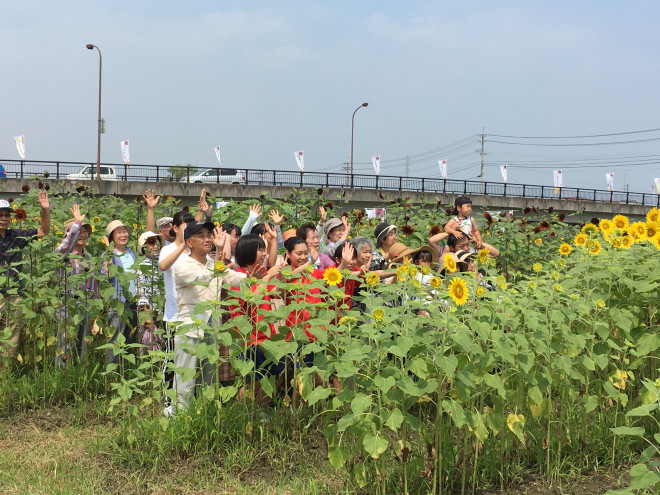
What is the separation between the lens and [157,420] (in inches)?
176

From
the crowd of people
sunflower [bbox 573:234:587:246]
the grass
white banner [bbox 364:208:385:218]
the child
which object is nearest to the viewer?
the grass

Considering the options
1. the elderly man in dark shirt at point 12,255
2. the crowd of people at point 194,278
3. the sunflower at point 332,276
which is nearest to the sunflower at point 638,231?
the crowd of people at point 194,278

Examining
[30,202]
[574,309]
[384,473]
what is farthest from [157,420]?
[30,202]

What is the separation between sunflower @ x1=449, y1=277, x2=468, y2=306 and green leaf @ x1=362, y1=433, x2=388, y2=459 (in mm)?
777

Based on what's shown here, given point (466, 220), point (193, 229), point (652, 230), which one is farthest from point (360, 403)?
point (466, 220)

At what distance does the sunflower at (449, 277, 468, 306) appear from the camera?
3.38 meters

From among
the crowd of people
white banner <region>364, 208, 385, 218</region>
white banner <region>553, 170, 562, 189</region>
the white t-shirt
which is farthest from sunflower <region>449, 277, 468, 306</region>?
white banner <region>553, 170, 562, 189</region>

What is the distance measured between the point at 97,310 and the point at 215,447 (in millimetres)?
1821

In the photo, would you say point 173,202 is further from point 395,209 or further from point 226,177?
point 226,177

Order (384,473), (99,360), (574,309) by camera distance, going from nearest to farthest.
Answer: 1. (384,473)
2. (574,309)
3. (99,360)

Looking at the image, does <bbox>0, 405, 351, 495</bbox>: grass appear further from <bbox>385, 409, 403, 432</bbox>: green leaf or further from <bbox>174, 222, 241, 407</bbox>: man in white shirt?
<bbox>385, 409, 403, 432</bbox>: green leaf

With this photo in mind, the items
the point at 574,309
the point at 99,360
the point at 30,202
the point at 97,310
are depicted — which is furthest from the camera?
the point at 30,202

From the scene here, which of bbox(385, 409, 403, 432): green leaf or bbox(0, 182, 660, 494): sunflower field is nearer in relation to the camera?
bbox(385, 409, 403, 432): green leaf

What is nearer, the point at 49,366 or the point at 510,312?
the point at 510,312
